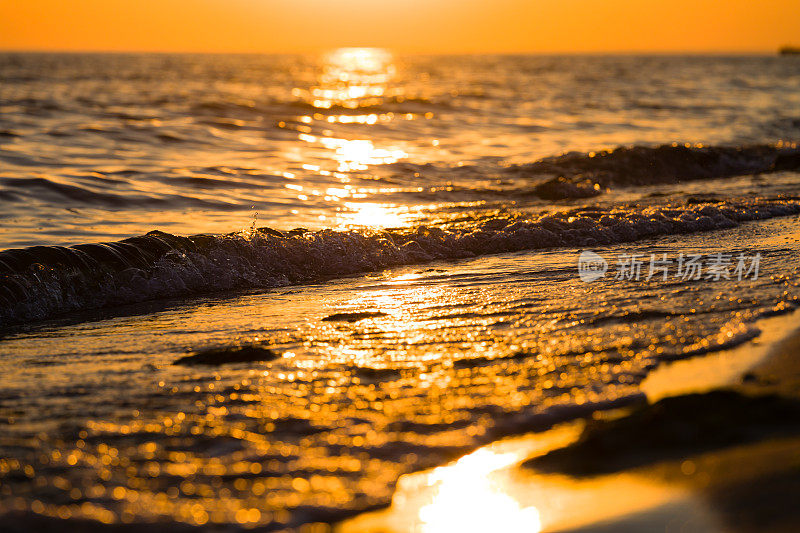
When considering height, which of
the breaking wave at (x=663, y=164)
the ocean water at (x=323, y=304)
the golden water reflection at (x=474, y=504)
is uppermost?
the breaking wave at (x=663, y=164)

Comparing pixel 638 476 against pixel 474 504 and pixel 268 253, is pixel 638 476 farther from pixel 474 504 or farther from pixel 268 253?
pixel 268 253

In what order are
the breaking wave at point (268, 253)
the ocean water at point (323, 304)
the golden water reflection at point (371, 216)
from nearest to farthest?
1. the ocean water at point (323, 304)
2. the breaking wave at point (268, 253)
3. the golden water reflection at point (371, 216)

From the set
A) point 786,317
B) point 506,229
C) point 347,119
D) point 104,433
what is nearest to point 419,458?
point 104,433

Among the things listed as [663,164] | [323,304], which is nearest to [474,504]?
[323,304]

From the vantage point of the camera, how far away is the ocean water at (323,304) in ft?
10.9

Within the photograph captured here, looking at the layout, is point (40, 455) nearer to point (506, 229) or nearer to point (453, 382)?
point (453, 382)

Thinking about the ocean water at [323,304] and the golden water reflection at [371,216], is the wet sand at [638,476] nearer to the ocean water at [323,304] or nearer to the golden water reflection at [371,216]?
the ocean water at [323,304]

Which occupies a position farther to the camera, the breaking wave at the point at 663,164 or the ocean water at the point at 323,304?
the breaking wave at the point at 663,164

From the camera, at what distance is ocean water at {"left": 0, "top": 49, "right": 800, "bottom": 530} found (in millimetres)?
3322

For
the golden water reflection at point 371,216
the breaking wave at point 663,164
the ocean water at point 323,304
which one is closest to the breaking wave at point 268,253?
the ocean water at point 323,304

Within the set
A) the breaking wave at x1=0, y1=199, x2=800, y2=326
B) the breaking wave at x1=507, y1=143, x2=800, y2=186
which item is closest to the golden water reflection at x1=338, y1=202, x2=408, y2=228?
the breaking wave at x1=0, y1=199, x2=800, y2=326

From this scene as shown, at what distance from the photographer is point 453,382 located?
420cm

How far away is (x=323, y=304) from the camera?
6285 mm

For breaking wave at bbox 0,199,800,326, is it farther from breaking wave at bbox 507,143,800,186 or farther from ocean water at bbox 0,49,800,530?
breaking wave at bbox 507,143,800,186
